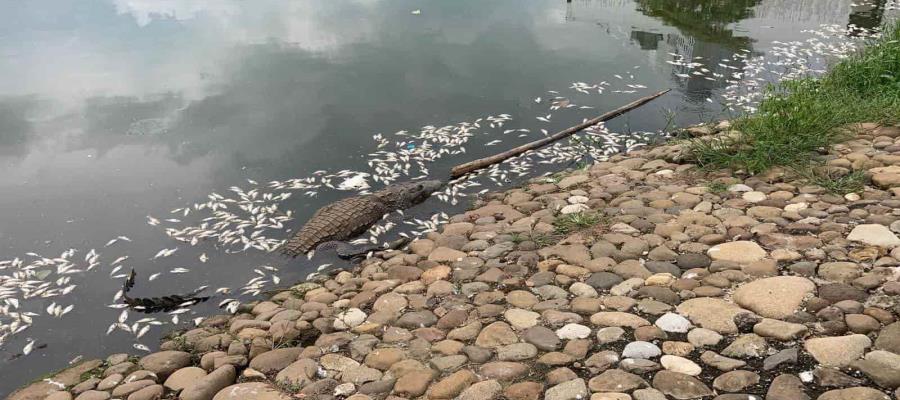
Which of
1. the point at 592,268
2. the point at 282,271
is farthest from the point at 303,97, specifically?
the point at 592,268

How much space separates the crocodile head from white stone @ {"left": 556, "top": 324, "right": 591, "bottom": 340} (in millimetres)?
3301

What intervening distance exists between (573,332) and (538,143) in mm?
4498

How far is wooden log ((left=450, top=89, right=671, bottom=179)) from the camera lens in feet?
24.4

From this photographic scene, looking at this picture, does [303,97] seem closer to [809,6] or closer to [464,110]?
[464,110]

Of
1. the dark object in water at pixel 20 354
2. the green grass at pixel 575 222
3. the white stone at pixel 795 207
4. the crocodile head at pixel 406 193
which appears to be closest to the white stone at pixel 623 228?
the green grass at pixel 575 222

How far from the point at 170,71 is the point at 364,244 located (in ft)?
19.9

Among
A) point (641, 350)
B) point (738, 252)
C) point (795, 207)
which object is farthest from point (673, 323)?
point (795, 207)

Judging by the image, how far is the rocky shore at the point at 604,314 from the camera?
3.16m

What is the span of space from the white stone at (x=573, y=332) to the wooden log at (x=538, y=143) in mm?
3844

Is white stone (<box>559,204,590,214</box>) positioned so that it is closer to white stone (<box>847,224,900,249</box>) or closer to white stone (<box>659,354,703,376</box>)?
white stone (<box>847,224,900,249</box>)

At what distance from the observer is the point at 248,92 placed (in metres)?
9.45

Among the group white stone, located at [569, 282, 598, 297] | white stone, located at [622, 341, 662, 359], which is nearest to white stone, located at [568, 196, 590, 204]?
white stone, located at [569, 282, 598, 297]

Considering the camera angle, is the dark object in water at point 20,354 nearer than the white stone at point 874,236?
No

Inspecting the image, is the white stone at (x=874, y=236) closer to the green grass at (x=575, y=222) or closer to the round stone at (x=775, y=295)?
the round stone at (x=775, y=295)
